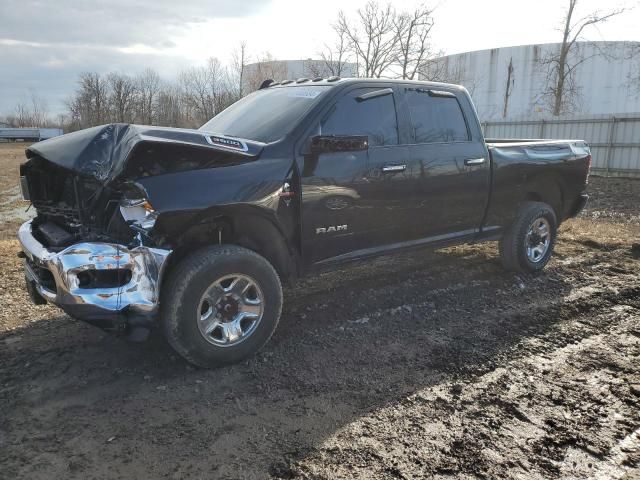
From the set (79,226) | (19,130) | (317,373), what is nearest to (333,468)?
(317,373)

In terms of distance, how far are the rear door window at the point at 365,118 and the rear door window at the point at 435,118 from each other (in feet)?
0.94

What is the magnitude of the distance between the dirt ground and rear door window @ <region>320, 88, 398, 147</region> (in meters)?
1.60

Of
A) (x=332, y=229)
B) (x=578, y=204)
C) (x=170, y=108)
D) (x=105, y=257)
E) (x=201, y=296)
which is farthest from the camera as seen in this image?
(x=170, y=108)

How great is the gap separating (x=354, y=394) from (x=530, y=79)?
47.3 meters

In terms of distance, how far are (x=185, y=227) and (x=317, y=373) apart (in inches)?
52.9

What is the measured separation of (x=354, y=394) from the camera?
3150mm

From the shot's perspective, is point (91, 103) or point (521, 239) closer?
point (521, 239)

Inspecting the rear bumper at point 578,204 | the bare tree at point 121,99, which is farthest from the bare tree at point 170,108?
the rear bumper at point 578,204

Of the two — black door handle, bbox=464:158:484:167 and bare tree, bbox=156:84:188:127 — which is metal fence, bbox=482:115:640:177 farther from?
bare tree, bbox=156:84:188:127

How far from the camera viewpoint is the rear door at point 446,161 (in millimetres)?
4551

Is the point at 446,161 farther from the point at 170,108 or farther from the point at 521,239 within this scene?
the point at 170,108

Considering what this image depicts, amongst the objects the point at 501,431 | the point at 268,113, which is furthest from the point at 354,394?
the point at 268,113

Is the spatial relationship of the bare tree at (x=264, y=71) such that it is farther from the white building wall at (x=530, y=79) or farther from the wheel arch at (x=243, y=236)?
the wheel arch at (x=243, y=236)

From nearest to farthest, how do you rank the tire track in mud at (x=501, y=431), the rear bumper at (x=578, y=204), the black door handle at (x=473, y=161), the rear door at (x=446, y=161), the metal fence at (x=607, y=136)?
the tire track in mud at (x=501, y=431), the rear door at (x=446, y=161), the black door handle at (x=473, y=161), the rear bumper at (x=578, y=204), the metal fence at (x=607, y=136)
